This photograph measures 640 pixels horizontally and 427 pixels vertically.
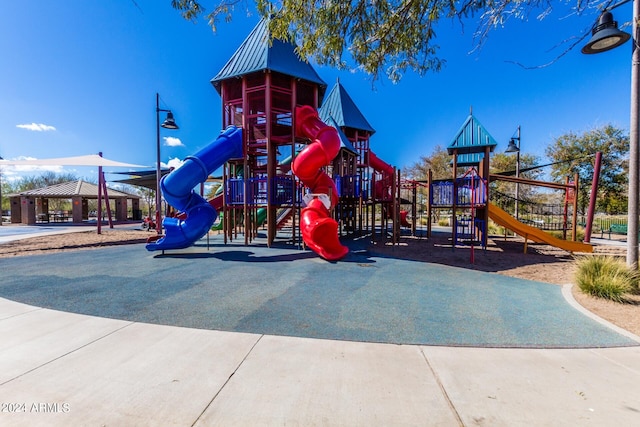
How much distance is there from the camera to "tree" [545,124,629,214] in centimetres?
2233

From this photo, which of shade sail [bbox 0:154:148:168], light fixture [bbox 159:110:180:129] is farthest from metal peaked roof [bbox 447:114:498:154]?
shade sail [bbox 0:154:148:168]

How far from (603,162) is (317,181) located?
26.7m

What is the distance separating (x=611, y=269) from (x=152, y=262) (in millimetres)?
11714

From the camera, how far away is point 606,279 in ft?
17.4

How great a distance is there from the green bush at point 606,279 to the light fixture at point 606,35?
422 cm

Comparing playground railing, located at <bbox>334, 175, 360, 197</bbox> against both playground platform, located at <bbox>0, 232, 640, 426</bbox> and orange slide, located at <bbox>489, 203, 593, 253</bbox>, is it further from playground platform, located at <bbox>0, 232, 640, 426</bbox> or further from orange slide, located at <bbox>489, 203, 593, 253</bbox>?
playground platform, located at <bbox>0, 232, 640, 426</bbox>

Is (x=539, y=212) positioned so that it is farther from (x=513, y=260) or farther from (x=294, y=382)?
(x=294, y=382)

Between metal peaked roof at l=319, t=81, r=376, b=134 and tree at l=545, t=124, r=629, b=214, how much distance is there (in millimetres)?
17380

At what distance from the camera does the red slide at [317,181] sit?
9102mm

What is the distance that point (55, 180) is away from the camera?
187 ft

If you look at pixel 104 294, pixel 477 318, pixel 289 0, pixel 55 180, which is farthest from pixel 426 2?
pixel 55 180

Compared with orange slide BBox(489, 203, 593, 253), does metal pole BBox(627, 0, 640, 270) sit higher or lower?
higher

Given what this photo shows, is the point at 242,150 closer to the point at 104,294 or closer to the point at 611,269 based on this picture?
the point at 104,294

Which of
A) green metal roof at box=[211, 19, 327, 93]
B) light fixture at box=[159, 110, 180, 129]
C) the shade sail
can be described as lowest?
the shade sail
